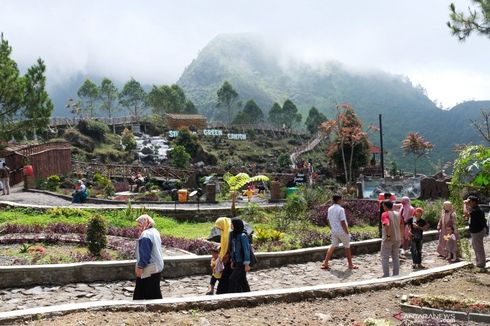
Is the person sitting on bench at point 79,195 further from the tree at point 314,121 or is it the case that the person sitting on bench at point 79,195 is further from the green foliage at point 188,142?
the tree at point 314,121

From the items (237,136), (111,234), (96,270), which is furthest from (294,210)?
(237,136)

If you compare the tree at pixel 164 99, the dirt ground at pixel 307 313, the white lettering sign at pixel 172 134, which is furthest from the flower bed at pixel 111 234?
the tree at pixel 164 99

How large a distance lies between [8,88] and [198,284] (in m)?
14.1

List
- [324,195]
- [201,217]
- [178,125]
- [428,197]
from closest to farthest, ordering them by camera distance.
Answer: [201,217] → [324,195] → [428,197] → [178,125]

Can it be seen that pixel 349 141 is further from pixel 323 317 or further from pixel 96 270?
pixel 323 317

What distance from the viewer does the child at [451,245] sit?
396 inches

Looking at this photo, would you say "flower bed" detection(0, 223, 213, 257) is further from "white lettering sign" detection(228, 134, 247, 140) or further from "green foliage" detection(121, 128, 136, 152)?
"white lettering sign" detection(228, 134, 247, 140)

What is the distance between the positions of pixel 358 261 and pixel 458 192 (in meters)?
2.94

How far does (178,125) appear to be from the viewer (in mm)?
73812

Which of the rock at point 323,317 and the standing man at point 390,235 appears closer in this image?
the rock at point 323,317

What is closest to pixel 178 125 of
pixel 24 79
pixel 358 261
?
pixel 24 79

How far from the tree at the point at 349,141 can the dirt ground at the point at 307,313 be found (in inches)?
1073

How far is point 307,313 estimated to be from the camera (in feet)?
20.5

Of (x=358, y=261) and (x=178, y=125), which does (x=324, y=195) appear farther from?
(x=178, y=125)
